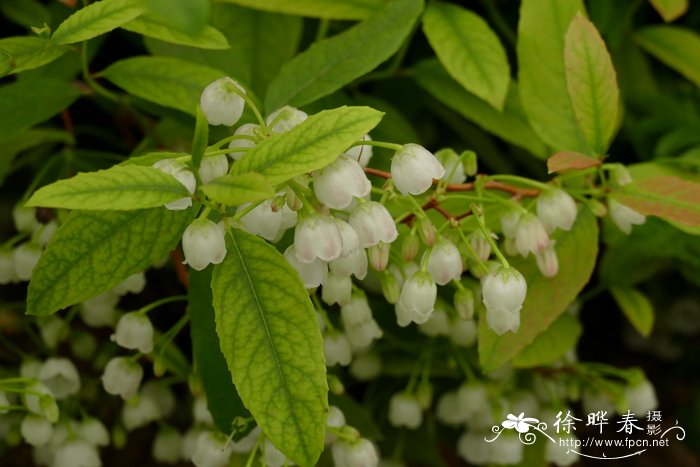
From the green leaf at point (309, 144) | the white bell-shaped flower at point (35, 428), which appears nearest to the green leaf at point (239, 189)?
the green leaf at point (309, 144)

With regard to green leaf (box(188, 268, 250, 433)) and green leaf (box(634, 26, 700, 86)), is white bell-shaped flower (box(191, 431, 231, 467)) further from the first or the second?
green leaf (box(634, 26, 700, 86))

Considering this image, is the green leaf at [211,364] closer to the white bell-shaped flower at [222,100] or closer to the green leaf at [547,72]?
the white bell-shaped flower at [222,100]

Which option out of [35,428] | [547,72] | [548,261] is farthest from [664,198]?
[35,428]

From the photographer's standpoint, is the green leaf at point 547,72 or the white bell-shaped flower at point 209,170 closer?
the white bell-shaped flower at point 209,170

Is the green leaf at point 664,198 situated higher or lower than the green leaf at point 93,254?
higher

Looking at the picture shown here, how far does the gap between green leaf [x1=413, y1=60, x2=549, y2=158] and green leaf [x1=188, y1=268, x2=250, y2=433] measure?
1.64 ft

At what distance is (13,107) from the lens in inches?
45.1

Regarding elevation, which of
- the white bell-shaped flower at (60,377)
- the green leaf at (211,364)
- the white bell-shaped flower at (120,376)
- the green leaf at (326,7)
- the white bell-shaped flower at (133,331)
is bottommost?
the white bell-shaped flower at (60,377)

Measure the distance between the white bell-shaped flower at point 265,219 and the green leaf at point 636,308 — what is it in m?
0.76

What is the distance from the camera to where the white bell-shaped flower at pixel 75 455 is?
4.12 feet

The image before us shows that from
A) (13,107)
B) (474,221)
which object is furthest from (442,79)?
(13,107)

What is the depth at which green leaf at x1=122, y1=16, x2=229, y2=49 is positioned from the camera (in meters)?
0.97

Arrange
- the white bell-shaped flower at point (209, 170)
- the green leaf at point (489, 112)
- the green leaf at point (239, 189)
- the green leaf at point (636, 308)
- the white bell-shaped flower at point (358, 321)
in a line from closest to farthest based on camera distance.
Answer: the green leaf at point (239, 189)
the white bell-shaped flower at point (209, 170)
the white bell-shaped flower at point (358, 321)
the green leaf at point (489, 112)
the green leaf at point (636, 308)

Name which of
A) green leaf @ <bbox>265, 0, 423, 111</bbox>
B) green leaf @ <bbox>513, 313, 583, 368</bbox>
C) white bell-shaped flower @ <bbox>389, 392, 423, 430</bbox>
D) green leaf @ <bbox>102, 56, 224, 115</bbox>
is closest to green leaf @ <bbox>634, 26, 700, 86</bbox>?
green leaf @ <bbox>513, 313, 583, 368</bbox>
